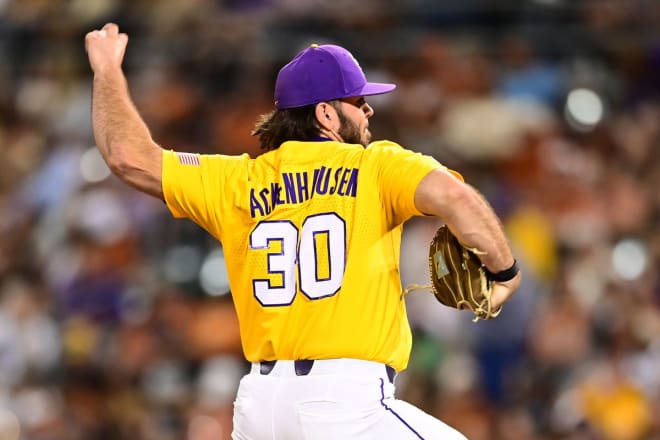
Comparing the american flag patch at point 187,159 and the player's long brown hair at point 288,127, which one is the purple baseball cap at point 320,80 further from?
the american flag patch at point 187,159

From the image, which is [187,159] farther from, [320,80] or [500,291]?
[500,291]

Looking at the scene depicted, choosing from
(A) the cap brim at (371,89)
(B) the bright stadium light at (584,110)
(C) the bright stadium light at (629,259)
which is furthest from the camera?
(B) the bright stadium light at (584,110)

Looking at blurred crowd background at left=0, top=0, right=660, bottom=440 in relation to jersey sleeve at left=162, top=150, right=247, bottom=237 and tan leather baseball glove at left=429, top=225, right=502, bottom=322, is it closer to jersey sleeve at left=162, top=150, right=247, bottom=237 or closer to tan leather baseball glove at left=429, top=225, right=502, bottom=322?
tan leather baseball glove at left=429, top=225, right=502, bottom=322

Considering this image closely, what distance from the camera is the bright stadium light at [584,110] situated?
9898 millimetres

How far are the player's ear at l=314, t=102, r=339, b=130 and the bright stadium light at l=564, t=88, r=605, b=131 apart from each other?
5.83 metres

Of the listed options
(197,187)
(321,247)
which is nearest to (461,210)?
(321,247)

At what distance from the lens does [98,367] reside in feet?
29.9

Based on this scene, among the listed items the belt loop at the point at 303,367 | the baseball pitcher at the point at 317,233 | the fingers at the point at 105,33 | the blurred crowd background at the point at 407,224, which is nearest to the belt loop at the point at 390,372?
the baseball pitcher at the point at 317,233

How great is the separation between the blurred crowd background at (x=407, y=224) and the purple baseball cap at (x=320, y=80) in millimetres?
3993

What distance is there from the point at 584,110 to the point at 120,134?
246 inches

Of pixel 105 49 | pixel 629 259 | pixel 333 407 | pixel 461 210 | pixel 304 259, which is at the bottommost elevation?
pixel 629 259

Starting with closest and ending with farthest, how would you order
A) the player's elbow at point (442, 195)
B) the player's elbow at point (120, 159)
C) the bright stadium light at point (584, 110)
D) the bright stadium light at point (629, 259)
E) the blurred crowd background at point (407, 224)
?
the player's elbow at point (442, 195), the player's elbow at point (120, 159), the blurred crowd background at point (407, 224), the bright stadium light at point (629, 259), the bright stadium light at point (584, 110)

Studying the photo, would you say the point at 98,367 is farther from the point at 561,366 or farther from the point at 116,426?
the point at 561,366

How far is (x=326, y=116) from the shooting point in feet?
14.3
